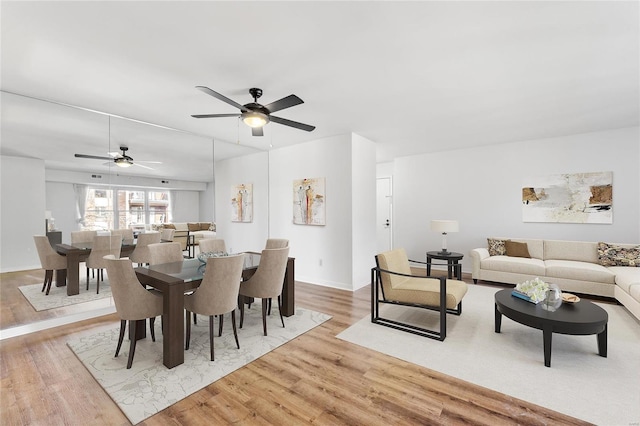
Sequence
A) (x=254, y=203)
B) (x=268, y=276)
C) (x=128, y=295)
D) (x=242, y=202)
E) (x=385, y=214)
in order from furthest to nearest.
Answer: (x=385, y=214)
(x=254, y=203)
(x=242, y=202)
(x=268, y=276)
(x=128, y=295)

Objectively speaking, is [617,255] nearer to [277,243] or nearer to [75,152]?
[277,243]

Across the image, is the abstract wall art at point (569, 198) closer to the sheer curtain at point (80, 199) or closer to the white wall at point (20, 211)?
the sheer curtain at point (80, 199)

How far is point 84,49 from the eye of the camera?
2283mm

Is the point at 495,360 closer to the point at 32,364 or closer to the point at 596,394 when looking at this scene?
the point at 596,394

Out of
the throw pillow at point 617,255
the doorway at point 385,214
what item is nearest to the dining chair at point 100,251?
the doorway at point 385,214

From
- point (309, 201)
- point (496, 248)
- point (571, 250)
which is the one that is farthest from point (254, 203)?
point (571, 250)

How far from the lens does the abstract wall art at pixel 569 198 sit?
187 inches

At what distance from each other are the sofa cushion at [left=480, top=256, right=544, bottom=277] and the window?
18.2 feet

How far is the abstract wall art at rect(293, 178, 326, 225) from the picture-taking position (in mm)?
5125

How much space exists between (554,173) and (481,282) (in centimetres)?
242

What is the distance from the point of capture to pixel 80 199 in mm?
3619

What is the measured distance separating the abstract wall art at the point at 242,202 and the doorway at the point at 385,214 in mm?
3427

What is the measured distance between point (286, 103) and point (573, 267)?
4.89m

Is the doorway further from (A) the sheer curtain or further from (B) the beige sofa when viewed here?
(A) the sheer curtain
